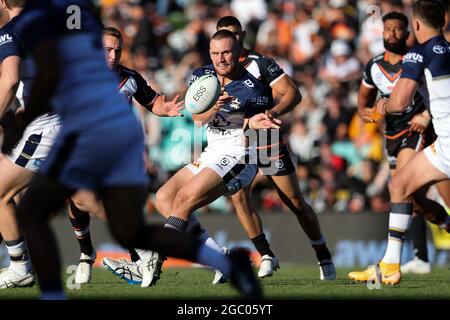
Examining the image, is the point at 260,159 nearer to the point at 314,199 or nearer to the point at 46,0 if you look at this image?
the point at 46,0

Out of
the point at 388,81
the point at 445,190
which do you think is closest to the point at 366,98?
the point at 388,81

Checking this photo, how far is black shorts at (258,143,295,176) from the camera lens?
11328 millimetres

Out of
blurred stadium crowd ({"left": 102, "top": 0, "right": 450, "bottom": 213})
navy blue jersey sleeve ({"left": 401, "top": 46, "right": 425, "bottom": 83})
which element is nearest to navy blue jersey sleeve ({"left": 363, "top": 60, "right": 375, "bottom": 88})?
navy blue jersey sleeve ({"left": 401, "top": 46, "right": 425, "bottom": 83})

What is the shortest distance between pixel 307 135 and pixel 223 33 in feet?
28.5

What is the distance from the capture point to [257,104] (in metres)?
10.9

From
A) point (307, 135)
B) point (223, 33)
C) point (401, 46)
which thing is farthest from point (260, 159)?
point (307, 135)

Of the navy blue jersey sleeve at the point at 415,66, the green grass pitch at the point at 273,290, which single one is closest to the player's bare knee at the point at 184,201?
the green grass pitch at the point at 273,290

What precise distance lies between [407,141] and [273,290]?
142 inches

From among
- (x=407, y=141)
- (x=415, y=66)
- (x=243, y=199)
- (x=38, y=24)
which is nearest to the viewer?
(x=38, y=24)

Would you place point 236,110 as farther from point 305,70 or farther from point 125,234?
point 305,70

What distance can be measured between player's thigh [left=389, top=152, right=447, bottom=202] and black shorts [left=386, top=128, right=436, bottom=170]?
2397 mm

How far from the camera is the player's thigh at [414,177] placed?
31.2ft

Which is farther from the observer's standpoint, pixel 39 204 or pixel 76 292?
pixel 76 292

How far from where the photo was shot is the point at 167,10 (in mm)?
24797
